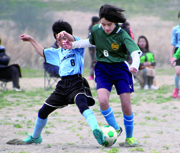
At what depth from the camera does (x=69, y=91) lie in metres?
3.75

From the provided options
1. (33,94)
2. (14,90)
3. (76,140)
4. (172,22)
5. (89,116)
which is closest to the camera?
(89,116)

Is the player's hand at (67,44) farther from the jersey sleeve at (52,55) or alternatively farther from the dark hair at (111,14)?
the dark hair at (111,14)

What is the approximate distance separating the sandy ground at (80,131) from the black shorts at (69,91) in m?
0.51

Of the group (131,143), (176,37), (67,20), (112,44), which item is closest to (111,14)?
(112,44)

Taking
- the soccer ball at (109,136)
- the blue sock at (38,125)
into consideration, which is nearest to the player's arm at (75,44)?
the blue sock at (38,125)

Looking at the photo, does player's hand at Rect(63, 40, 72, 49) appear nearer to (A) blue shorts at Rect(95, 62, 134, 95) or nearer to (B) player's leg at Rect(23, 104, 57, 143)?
(A) blue shorts at Rect(95, 62, 134, 95)

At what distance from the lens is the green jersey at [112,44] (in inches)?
145

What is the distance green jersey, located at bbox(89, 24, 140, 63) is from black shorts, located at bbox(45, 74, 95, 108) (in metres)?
0.36

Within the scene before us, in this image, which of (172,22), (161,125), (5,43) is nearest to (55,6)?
(172,22)

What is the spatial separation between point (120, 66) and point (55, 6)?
92.6ft

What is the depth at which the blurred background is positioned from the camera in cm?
1842

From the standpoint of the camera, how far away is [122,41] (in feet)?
12.1

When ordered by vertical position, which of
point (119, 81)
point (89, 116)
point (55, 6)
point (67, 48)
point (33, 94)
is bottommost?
point (33, 94)

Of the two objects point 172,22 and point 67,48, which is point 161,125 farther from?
point 172,22
